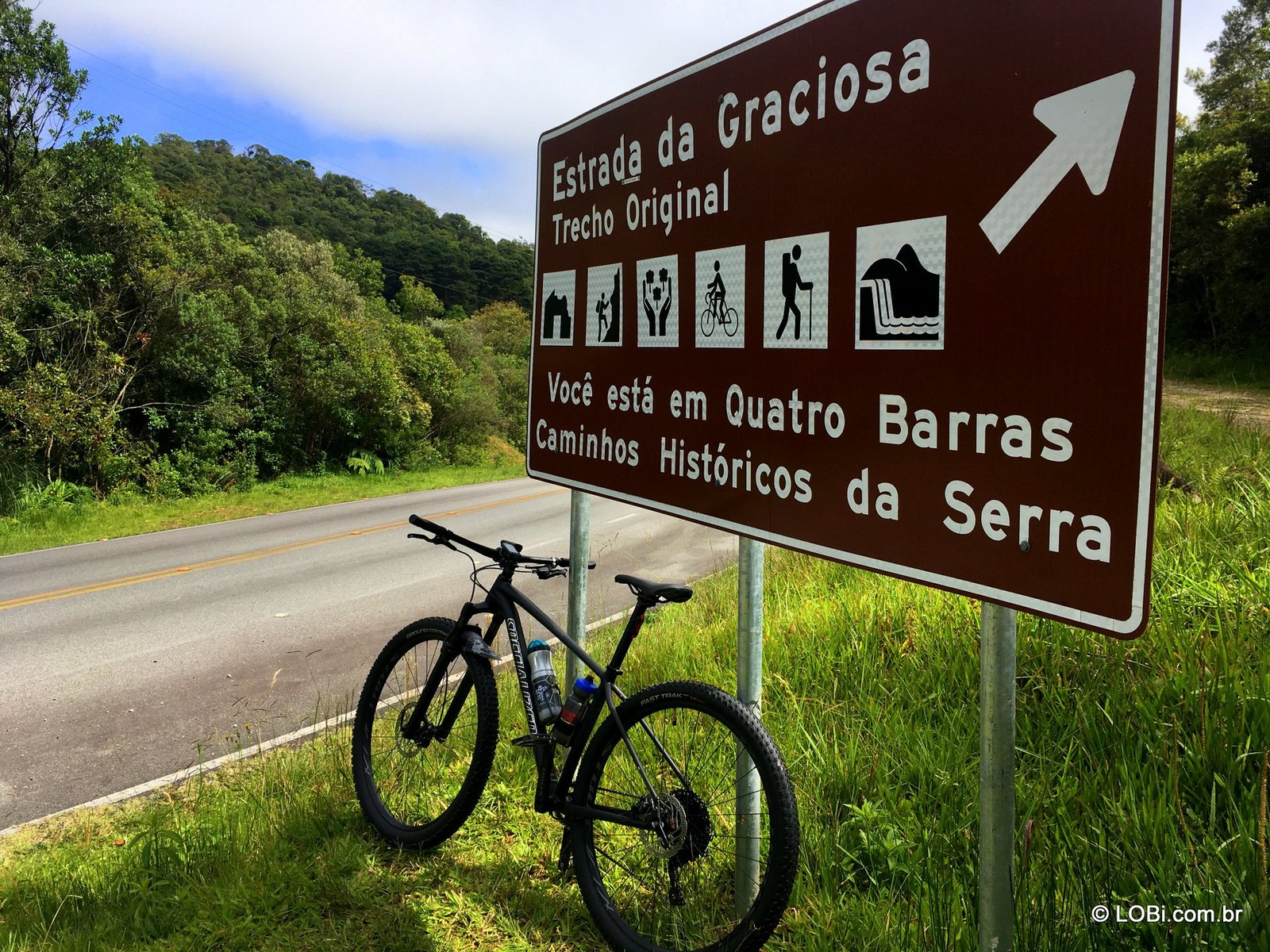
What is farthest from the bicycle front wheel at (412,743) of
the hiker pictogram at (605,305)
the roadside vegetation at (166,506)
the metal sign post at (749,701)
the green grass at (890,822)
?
the roadside vegetation at (166,506)

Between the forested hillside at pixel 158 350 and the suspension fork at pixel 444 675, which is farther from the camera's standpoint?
the forested hillside at pixel 158 350

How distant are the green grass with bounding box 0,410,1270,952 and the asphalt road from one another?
38.5 inches

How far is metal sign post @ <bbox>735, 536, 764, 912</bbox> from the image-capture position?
207 centimetres

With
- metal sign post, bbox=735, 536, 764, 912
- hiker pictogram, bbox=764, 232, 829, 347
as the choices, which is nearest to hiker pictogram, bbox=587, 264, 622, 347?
hiker pictogram, bbox=764, 232, 829, 347

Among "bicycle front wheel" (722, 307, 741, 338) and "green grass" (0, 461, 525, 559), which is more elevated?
"bicycle front wheel" (722, 307, 741, 338)

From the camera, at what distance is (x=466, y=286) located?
2621 inches

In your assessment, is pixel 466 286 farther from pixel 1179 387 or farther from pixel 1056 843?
pixel 1056 843

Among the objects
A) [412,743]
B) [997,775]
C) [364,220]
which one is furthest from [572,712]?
[364,220]

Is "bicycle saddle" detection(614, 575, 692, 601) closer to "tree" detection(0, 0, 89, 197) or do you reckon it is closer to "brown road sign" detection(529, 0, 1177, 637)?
"brown road sign" detection(529, 0, 1177, 637)

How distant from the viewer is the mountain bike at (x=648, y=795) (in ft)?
6.61

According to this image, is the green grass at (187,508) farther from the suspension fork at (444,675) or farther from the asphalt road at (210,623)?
the suspension fork at (444,675)

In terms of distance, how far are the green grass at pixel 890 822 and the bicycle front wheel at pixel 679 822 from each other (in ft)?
0.65

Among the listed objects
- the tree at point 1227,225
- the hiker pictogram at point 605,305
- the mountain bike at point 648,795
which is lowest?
the mountain bike at point 648,795

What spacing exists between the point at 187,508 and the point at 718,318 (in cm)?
1506
